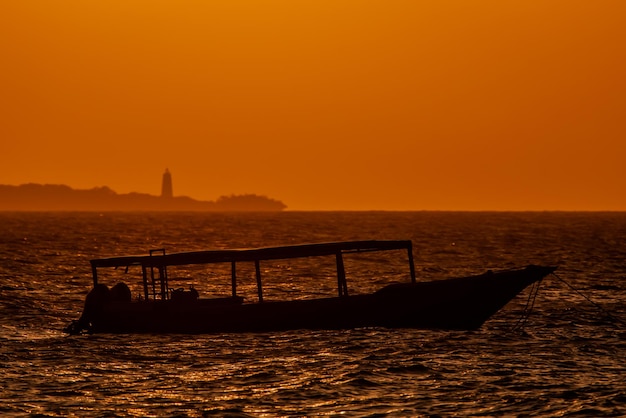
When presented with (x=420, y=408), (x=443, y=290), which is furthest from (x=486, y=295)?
(x=420, y=408)

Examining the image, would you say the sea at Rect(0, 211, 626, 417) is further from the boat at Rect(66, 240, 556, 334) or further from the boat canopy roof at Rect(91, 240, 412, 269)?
the boat canopy roof at Rect(91, 240, 412, 269)

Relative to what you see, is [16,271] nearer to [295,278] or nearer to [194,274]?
[194,274]

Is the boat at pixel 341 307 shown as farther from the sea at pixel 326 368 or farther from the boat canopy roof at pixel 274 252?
the sea at pixel 326 368

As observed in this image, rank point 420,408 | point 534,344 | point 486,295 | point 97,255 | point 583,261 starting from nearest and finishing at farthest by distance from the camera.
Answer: point 420,408
point 534,344
point 486,295
point 583,261
point 97,255

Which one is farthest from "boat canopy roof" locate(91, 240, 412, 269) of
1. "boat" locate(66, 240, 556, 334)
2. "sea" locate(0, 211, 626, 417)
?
"sea" locate(0, 211, 626, 417)

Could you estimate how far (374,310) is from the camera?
36.4 m

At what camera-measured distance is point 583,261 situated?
77438mm

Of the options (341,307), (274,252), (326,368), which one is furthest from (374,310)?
(326,368)

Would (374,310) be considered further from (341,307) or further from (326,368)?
(326,368)

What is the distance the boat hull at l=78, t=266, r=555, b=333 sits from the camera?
36.1m

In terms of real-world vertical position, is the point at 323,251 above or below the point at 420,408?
above

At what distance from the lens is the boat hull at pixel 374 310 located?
36062 millimetres

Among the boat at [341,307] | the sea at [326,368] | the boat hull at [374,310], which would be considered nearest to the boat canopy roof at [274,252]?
the boat at [341,307]

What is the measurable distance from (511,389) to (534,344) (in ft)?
26.5
